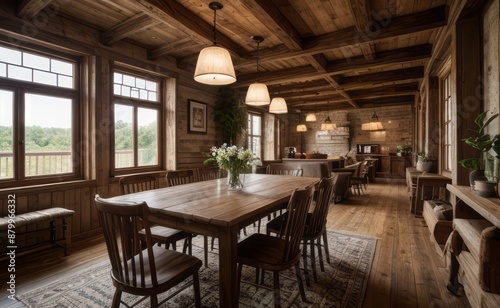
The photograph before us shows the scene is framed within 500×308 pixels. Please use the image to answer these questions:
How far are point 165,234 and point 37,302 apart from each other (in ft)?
3.39

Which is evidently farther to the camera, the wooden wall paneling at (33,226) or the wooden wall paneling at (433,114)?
the wooden wall paneling at (433,114)

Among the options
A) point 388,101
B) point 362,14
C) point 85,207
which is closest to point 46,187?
point 85,207

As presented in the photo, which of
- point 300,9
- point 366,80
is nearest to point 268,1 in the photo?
point 300,9

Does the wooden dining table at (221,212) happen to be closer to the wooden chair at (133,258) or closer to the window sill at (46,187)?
the wooden chair at (133,258)

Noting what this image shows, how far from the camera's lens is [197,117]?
4.98 m

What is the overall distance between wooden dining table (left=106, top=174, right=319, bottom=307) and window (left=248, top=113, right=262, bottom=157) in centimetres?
570

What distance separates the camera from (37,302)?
6.42 ft

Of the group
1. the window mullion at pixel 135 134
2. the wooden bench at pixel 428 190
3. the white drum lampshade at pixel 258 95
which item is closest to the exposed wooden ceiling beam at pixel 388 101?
the wooden bench at pixel 428 190

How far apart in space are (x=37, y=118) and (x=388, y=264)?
14.0ft

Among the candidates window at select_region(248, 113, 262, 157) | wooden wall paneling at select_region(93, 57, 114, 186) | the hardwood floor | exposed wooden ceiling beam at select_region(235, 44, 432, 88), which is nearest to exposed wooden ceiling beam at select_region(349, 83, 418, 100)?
exposed wooden ceiling beam at select_region(235, 44, 432, 88)

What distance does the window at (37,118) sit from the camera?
281 centimetres

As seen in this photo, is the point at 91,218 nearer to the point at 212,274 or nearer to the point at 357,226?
the point at 212,274

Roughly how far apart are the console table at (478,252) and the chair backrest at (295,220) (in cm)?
97

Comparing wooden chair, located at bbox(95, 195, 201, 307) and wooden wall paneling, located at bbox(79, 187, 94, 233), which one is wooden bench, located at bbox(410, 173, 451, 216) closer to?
wooden chair, located at bbox(95, 195, 201, 307)
